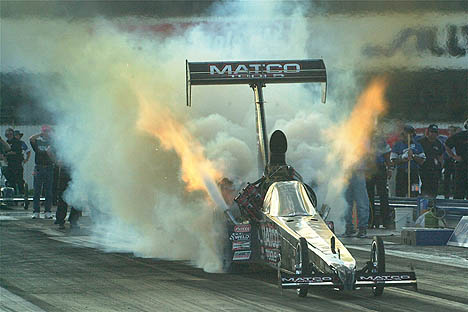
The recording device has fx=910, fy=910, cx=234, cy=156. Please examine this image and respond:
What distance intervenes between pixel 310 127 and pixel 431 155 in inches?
310

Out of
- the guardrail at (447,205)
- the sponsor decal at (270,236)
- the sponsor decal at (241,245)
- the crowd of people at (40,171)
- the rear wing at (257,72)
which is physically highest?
the rear wing at (257,72)

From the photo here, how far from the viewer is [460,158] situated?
25.8m

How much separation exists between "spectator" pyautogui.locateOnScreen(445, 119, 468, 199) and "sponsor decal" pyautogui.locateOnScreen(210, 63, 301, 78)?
9.24 m

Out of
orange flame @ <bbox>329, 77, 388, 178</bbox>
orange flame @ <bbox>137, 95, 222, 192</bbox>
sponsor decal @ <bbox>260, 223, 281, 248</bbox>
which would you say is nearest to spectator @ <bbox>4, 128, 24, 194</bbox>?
orange flame @ <bbox>137, 95, 222, 192</bbox>

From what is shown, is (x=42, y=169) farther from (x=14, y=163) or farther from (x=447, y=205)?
(x=447, y=205)

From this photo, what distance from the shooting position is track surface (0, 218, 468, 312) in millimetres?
11445

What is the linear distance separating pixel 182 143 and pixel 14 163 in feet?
45.0

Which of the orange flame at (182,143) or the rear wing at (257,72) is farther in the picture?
the rear wing at (257,72)

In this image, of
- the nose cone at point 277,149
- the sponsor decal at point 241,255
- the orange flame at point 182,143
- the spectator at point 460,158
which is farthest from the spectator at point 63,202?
the spectator at point 460,158

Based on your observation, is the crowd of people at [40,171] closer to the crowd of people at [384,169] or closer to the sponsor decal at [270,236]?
the crowd of people at [384,169]

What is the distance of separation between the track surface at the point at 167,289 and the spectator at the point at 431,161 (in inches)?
322

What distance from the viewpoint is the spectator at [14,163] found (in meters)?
29.3

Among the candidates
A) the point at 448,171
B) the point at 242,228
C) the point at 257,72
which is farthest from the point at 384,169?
the point at 242,228

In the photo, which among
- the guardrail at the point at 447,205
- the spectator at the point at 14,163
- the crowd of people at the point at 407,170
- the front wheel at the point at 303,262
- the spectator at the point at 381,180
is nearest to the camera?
the front wheel at the point at 303,262
